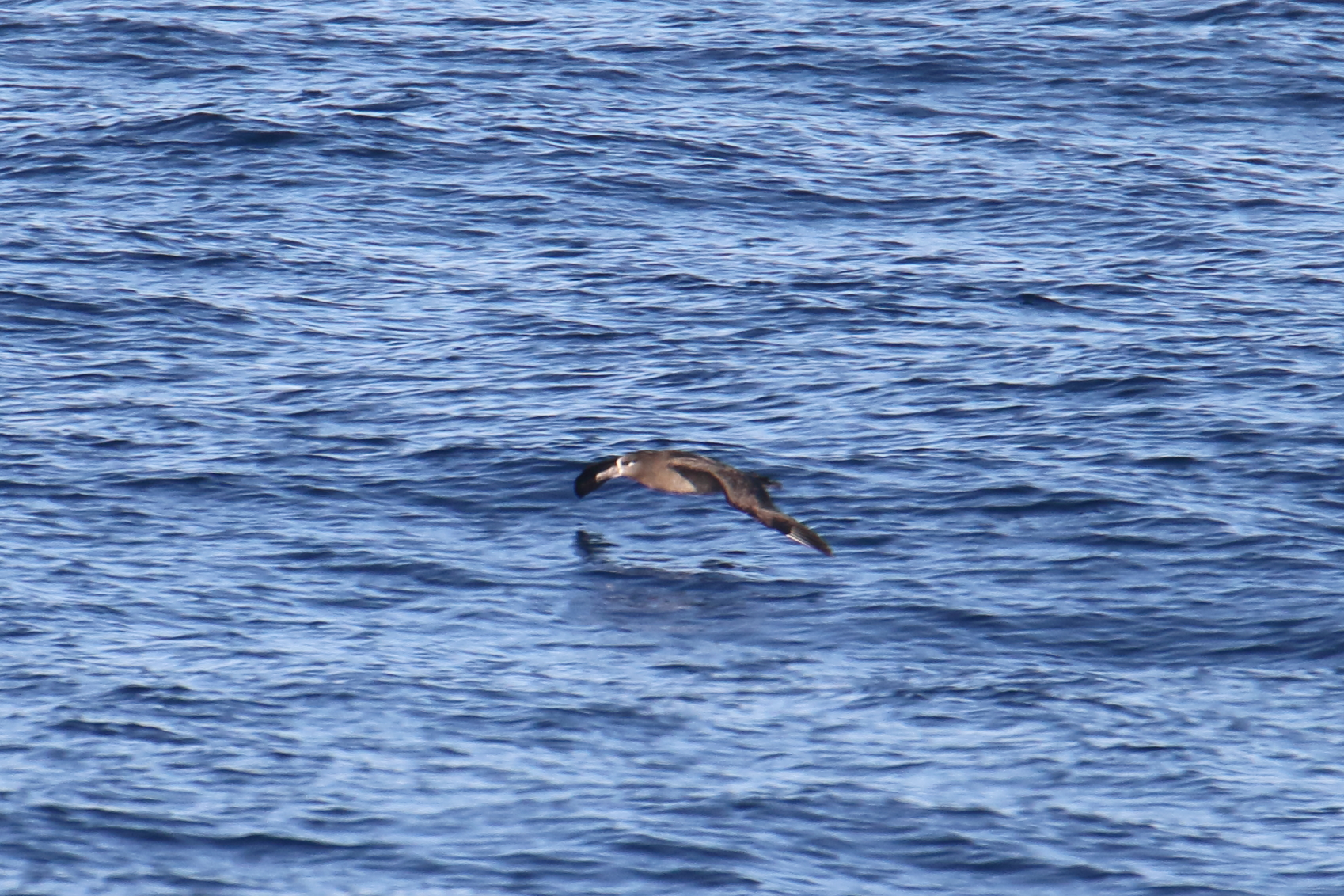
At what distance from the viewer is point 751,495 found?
2461 cm

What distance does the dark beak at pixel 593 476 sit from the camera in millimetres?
25875

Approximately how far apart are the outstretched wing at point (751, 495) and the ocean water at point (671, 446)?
958 mm

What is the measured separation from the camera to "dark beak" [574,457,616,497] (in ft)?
84.9

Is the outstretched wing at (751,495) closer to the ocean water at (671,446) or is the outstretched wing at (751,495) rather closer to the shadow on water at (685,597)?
the shadow on water at (685,597)

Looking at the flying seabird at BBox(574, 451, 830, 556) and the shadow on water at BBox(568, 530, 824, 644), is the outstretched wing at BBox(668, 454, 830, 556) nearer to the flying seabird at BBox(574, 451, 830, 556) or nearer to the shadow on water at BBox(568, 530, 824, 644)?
the flying seabird at BBox(574, 451, 830, 556)

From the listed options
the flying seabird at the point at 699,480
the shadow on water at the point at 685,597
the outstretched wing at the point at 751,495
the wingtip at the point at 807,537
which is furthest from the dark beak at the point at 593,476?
the wingtip at the point at 807,537

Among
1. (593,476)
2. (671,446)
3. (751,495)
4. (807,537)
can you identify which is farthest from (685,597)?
(671,446)

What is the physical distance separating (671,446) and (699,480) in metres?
3.42

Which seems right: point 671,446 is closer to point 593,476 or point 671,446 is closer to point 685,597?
point 593,476

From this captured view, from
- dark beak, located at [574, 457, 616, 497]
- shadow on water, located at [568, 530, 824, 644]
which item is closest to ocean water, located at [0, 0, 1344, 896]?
shadow on water, located at [568, 530, 824, 644]

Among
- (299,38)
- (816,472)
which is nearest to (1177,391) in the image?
(816,472)

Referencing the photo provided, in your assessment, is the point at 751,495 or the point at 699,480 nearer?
the point at 751,495

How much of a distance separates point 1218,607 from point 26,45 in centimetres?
3171

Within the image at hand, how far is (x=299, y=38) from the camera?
153 feet
